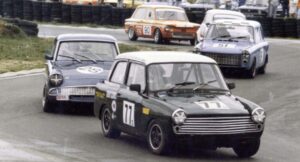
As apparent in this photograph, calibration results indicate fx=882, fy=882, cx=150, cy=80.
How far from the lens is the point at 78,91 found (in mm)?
15039

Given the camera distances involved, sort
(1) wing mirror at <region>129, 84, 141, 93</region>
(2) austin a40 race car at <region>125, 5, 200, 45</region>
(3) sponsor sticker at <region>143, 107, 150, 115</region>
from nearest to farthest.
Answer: (3) sponsor sticker at <region>143, 107, 150, 115</region>, (1) wing mirror at <region>129, 84, 141, 93</region>, (2) austin a40 race car at <region>125, 5, 200, 45</region>

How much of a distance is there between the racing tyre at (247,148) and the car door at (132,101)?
50.0 inches

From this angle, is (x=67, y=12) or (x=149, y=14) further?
(x=67, y=12)

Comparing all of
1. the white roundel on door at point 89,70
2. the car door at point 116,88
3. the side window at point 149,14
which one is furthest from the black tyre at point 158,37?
the car door at point 116,88

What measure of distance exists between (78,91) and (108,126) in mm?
2710

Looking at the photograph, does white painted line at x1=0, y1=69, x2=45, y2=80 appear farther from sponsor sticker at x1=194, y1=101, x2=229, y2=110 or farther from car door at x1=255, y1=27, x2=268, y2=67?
sponsor sticker at x1=194, y1=101, x2=229, y2=110

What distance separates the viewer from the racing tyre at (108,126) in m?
12.3

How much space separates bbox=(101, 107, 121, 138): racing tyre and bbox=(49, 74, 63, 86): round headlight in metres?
2.73

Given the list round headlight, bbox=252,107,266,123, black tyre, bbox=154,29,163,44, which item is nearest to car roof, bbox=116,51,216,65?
round headlight, bbox=252,107,266,123

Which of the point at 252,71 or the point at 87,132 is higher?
the point at 87,132

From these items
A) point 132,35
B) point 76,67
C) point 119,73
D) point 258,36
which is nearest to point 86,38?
point 76,67

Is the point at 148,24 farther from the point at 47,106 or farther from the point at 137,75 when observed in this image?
the point at 137,75

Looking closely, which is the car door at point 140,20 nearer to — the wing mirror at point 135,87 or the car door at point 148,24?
the car door at point 148,24

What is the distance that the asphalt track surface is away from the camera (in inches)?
423
